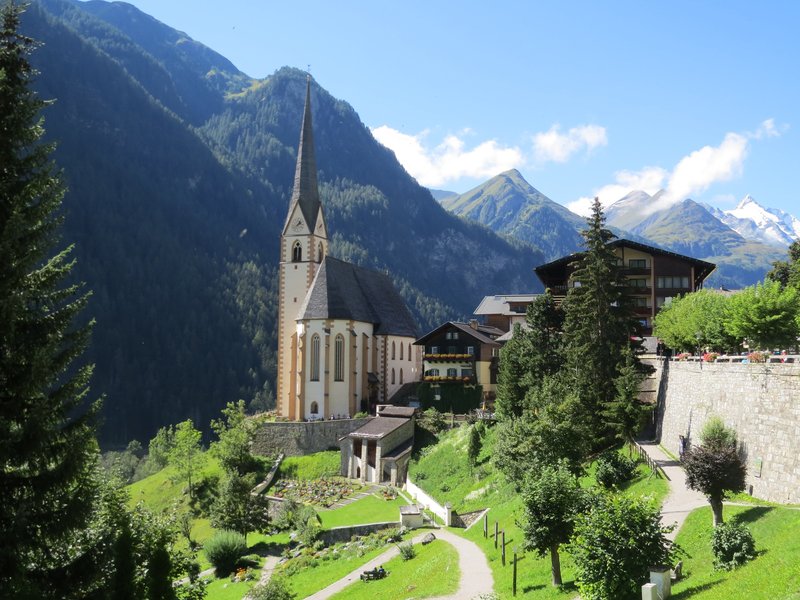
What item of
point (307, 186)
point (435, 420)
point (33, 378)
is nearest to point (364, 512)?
point (435, 420)

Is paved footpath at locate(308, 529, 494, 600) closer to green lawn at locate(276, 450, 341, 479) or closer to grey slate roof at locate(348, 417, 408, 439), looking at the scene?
grey slate roof at locate(348, 417, 408, 439)

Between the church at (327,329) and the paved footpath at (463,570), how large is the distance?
31.9 metres

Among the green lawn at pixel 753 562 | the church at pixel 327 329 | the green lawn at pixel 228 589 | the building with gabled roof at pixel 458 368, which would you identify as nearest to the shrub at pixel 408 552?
the green lawn at pixel 228 589

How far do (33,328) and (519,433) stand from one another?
24811mm

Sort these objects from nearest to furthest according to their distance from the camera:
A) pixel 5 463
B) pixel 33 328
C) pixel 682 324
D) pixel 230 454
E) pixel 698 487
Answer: pixel 5 463
pixel 33 328
pixel 698 487
pixel 682 324
pixel 230 454

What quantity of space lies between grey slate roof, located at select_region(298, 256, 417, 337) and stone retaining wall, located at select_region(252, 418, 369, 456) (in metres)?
11.2

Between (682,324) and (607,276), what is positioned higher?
(607,276)

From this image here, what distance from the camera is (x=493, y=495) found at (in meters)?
44.6

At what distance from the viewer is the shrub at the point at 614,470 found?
32.7 meters

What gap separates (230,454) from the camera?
6350cm

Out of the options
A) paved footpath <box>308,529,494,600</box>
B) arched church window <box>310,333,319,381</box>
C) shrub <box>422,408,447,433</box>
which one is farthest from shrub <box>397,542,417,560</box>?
arched church window <box>310,333,319,381</box>

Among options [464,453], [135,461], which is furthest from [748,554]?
[135,461]

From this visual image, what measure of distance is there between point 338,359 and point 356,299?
8.05m

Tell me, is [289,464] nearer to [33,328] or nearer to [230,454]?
[230,454]
